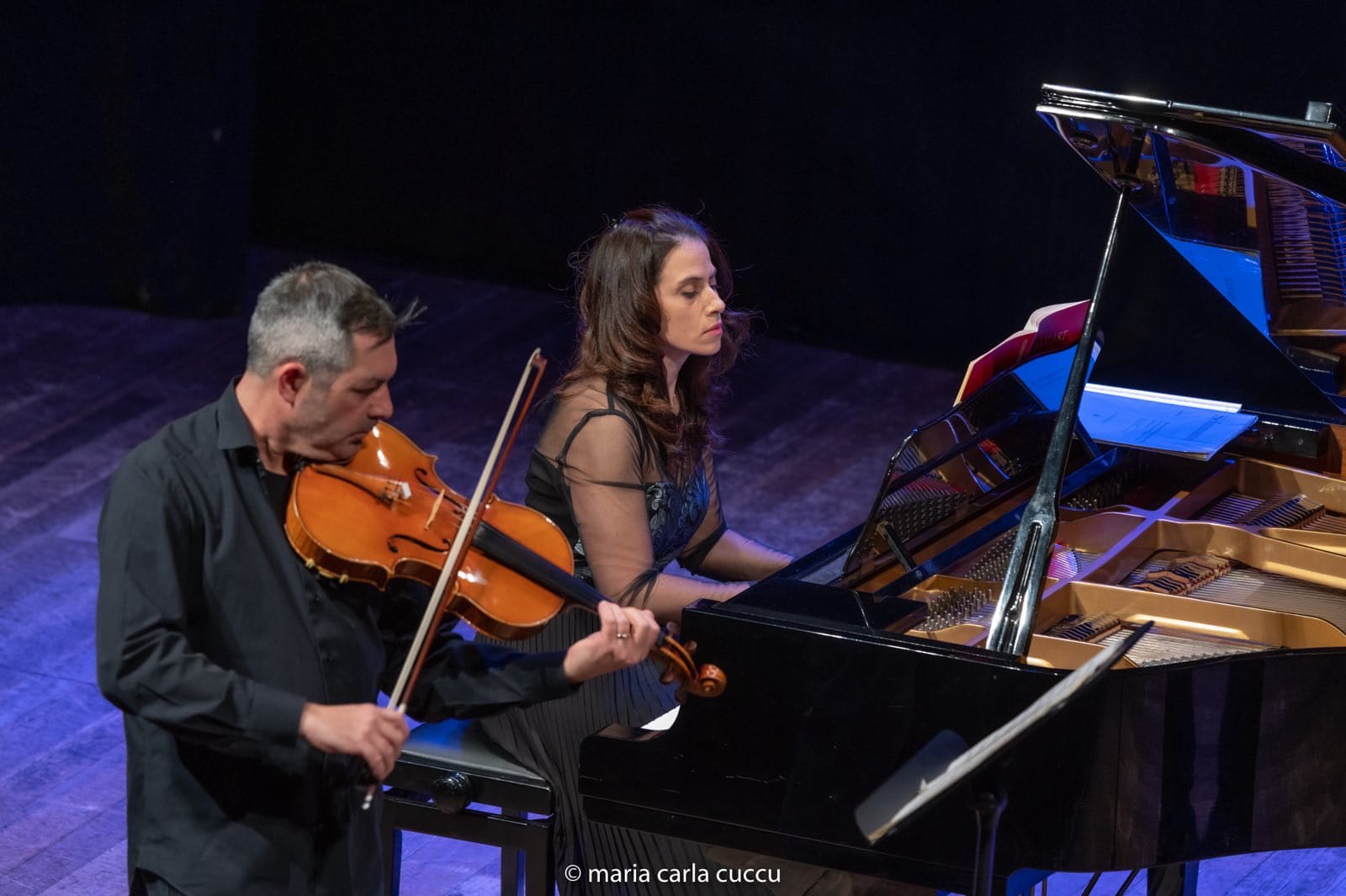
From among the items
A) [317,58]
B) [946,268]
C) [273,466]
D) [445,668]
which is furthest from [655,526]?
[317,58]

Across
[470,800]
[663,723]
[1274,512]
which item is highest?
[1274,512]

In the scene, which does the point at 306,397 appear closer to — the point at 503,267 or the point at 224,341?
the point at 224,341

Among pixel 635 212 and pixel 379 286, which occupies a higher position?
pixel 635 212

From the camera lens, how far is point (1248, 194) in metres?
3.23

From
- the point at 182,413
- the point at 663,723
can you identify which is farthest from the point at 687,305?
the point at 182,413

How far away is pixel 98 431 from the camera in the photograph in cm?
668

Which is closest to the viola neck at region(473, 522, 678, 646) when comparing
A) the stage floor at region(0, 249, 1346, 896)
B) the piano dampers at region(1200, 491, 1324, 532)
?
the stage floor at region(0, 249, 1346, 896)

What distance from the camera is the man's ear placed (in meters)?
2.25

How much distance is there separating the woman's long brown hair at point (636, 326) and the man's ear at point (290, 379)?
4.01ft

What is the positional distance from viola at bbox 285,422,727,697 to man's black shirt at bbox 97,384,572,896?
2.2 inches

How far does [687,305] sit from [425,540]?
3.80 feet

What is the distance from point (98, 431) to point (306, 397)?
4729mm

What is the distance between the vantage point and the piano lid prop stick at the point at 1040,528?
2.82 meters

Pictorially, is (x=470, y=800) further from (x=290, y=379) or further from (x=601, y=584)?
(x=290, y=379)
